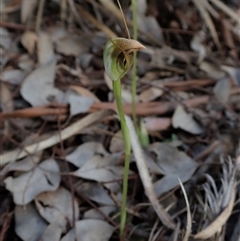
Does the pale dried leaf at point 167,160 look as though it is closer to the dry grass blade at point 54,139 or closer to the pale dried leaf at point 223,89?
the dry grass blade at point 54,139

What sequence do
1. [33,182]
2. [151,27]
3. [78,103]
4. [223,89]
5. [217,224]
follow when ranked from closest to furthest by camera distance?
[217,224] → [33,182] → [78,103] → [223,89] → [151,27]

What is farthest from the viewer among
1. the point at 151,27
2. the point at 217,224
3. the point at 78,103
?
the point at 151,27

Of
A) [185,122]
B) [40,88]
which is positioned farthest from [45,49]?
[185,122]

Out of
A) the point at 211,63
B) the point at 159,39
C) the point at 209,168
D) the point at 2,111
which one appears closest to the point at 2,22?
the point at 2,111

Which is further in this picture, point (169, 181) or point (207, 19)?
point (207, 19)

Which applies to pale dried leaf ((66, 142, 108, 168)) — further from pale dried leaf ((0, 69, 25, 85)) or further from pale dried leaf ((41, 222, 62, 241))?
pale dried leaf ((0, 69, 25, 85))

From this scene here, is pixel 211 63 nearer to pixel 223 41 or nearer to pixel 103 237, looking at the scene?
pixel 223 41

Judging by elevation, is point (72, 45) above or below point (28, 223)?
above

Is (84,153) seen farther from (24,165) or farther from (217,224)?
(217,224)
